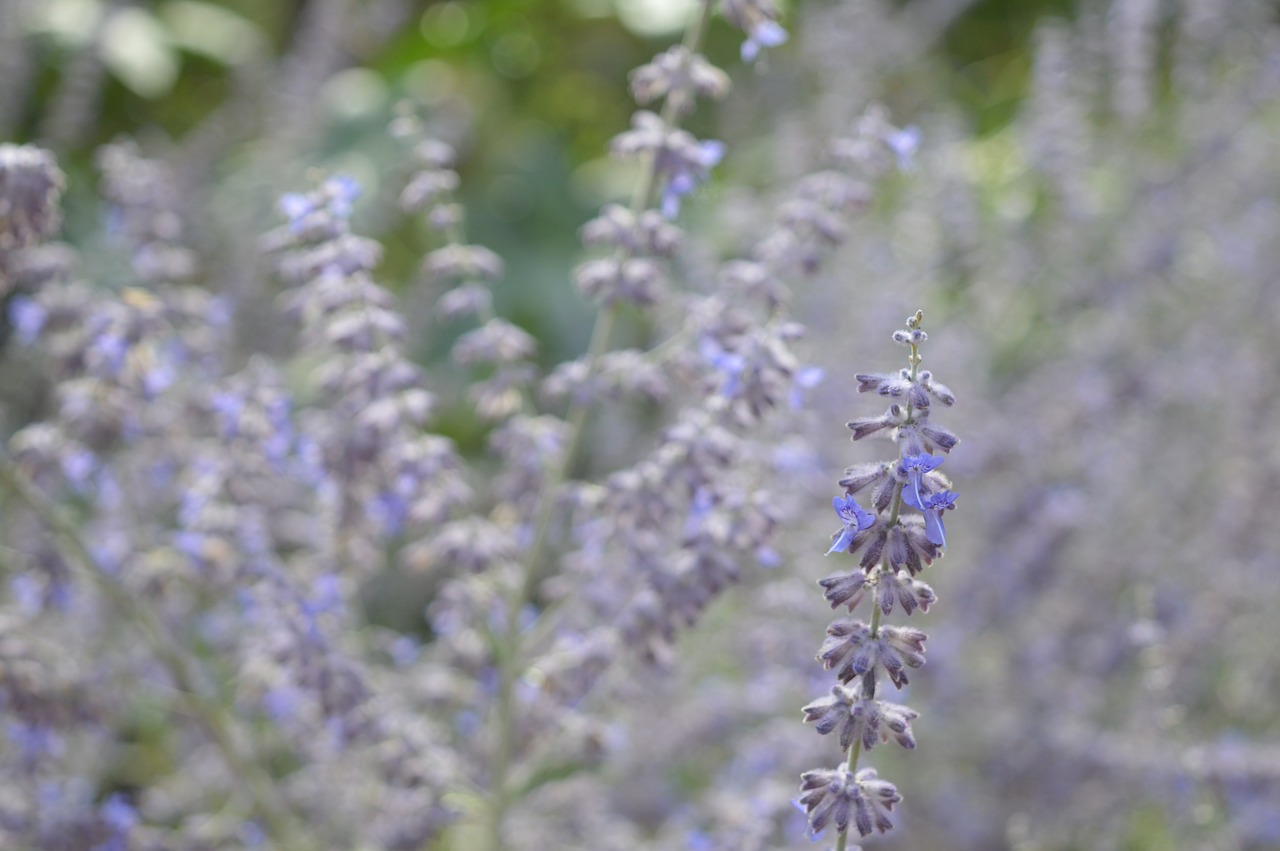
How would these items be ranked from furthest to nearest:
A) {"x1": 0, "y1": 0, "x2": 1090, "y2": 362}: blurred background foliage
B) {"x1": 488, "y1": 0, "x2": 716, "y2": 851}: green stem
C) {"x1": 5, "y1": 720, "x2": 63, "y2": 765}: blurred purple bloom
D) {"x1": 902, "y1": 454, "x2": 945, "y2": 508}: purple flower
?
{"x1": 0, "y1": 0, "x2": 1090, "y2": 362}: blurred background foliage → {"x1": 5, "y1": 720, "x2": 63, "y2": 765}: blurred purple bloom → {"x1": 488, "y1": 0, "x2": 716, "y2": 851}: green stem → {"x1": 902, "y1": 454, "x2": 945, "y2": 508}: purple flower

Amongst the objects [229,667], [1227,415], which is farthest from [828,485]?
[229,667]

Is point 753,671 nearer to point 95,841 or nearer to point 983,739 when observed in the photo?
point 983,739

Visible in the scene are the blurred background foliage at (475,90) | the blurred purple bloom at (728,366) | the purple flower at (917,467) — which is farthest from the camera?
the blurred background foliage at (475,90)

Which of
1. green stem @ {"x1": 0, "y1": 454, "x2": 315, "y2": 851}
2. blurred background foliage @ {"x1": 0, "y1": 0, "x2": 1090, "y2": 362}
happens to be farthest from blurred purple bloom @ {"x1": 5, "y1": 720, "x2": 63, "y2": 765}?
blurred background foliage @ {"x1": 0, "y1": 0, "x2": 1090, "y2": 362}

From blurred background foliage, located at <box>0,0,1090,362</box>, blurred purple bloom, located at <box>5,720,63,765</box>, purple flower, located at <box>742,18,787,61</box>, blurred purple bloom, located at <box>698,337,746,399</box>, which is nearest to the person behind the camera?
blurred purple bloom, located at <box>698,337,746,399</box>

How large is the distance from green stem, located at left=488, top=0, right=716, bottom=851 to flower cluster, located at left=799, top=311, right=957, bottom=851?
103 cm

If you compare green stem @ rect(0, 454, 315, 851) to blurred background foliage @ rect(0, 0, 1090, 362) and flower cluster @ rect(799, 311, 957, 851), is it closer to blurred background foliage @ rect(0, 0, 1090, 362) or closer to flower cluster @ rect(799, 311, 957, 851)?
flower cluster @ rect(799, 311, 957, 851)

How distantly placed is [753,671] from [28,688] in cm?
184

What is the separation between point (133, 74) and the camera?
295 inches

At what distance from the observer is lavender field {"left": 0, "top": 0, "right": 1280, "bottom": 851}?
240 centimetres

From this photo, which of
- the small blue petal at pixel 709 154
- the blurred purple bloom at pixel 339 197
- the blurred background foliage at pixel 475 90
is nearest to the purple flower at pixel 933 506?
the small blue petal at pixel 709 154

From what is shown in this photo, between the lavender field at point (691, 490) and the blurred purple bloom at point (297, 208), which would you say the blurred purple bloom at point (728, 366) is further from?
the blurred purple bloom at point (297, 208)

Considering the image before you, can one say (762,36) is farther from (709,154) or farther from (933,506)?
(933,506)

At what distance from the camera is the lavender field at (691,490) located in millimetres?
2398
